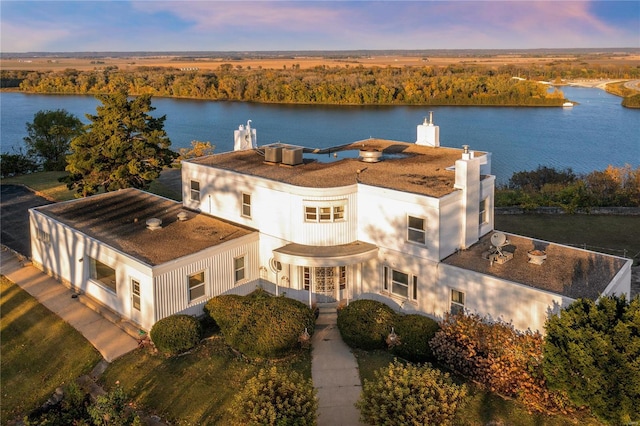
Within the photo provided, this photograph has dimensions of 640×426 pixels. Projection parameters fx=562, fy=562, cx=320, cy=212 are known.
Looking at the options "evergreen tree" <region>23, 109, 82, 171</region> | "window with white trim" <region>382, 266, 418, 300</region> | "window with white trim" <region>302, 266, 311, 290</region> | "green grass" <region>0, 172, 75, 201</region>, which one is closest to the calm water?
"evergreen tree" <region>23, 109, 82, 171</region>

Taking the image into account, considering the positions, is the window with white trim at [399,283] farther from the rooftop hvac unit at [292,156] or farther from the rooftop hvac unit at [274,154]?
the rooftop hvac unit at [274,154]

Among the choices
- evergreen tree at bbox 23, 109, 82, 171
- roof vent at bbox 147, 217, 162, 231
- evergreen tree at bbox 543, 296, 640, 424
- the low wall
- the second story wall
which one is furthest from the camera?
evergreen tree at bbox 23, 109, 82, 171

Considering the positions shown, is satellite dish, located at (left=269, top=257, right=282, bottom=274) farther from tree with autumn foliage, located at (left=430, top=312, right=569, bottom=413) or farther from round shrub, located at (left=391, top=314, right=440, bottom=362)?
tree with autumn foliage, located at (left=430, top=312, right=569, bottom=413)


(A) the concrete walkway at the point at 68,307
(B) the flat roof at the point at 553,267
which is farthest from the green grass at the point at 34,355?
(B) the flat roof at the point at 553,267

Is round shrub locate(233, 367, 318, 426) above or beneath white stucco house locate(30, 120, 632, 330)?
beneath

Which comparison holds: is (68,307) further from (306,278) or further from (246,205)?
(306,278)

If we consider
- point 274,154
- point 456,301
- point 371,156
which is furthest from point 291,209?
point 456,301

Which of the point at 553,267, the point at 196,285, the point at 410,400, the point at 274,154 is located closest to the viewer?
the point at 410,400

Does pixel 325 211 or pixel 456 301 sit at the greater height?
pixel 325 211
